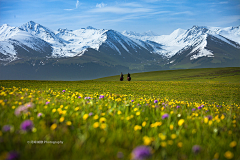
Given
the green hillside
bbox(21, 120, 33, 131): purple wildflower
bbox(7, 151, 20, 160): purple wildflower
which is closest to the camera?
bbox(7, 151, 20, 160): purple wildflower

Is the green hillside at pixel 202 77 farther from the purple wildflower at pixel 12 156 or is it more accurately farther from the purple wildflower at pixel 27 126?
the purple wildflower at pixel 12 156

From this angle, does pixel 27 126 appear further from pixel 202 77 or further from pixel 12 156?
pixel 202 77

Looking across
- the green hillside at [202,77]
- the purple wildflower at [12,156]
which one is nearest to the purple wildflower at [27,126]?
the purple wildflower at [12,156]

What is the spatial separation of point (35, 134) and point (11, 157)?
105 centimetres

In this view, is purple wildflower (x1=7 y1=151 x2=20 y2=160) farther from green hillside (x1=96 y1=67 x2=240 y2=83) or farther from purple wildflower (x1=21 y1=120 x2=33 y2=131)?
green hillside (x1=96 y1=67 x2=240 y2=83)

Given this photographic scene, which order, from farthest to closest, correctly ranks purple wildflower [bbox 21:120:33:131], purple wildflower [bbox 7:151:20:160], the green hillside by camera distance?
1. the green hillside
2. purple wildflower [bbox 21:120:33:131]
3. purple wildflower [bbox 7:151:20:160]

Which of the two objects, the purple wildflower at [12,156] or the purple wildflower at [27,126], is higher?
the purple wildflower at [27,126]

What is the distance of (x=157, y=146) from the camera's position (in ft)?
10.5

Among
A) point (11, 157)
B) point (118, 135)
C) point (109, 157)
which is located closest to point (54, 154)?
point (11, 157)

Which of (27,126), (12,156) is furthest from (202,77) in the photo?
Answer: (12,156)

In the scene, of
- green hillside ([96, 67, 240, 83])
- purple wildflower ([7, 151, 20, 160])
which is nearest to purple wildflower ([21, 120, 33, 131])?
purple wildflower ([7, 151, 20, 160])

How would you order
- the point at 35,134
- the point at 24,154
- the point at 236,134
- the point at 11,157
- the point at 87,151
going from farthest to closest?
the point at 236,134, the point at 35,134, the point at 87,151, the point at 24,154, the point at 11,157

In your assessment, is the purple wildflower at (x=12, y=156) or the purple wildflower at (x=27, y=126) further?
the purple wildflower at (x=27, y=126)

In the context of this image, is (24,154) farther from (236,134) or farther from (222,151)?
(236,134)
